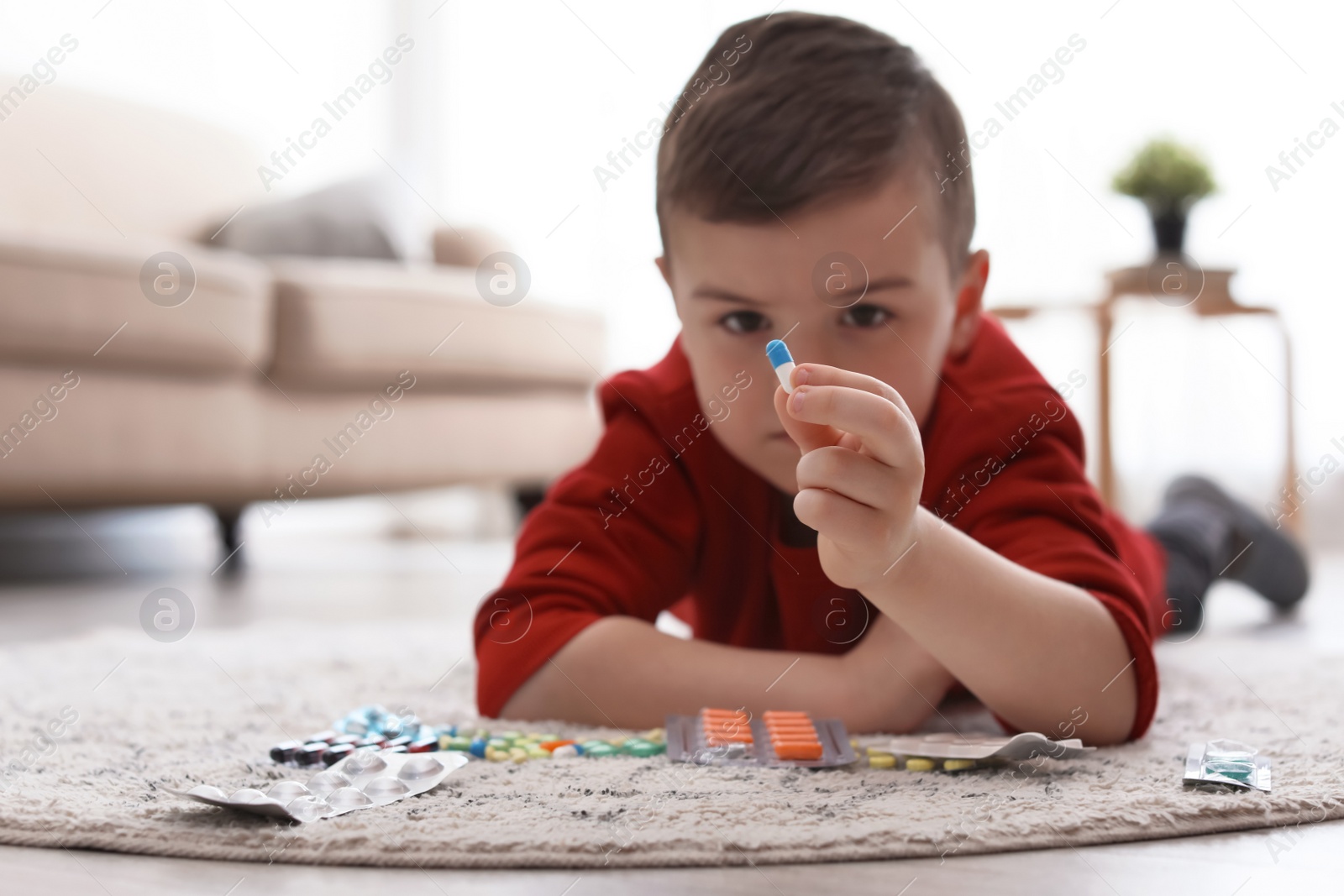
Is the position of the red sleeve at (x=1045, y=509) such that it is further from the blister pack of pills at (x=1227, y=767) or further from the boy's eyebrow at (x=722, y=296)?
the boy's eyebrow at (x=722, y=296)

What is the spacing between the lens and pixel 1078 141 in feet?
7.51

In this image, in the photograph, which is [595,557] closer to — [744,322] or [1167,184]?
[744,322]

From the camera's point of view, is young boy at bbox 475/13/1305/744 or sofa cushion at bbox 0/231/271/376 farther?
sofa cushion at bbox 0/231/271/376

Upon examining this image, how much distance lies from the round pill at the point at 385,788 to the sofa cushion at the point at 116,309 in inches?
49.8

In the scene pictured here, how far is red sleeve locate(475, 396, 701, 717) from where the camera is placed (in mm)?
743

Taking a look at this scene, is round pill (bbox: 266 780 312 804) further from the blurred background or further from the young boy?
the blurred background

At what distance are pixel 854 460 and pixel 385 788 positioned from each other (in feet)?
0.88

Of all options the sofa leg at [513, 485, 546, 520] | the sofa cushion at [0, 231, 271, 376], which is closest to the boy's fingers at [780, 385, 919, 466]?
the sofa cushion at [0, 231, 271, 376]

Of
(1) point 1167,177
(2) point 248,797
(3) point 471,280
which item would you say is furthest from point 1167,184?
(2) point 248,797

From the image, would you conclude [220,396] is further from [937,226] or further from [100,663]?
[937,226]

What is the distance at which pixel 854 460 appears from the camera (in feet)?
1.64

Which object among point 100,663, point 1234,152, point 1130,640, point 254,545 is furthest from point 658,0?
point 1130,640

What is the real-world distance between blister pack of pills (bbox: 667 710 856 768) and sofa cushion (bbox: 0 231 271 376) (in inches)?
49.8

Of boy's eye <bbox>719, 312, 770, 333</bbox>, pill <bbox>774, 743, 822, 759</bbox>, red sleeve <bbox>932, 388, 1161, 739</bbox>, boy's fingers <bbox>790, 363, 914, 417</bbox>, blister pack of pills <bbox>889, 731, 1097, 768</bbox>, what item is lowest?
blister pack of pills <bbox>889, 731, 1097, 768</bbox>
